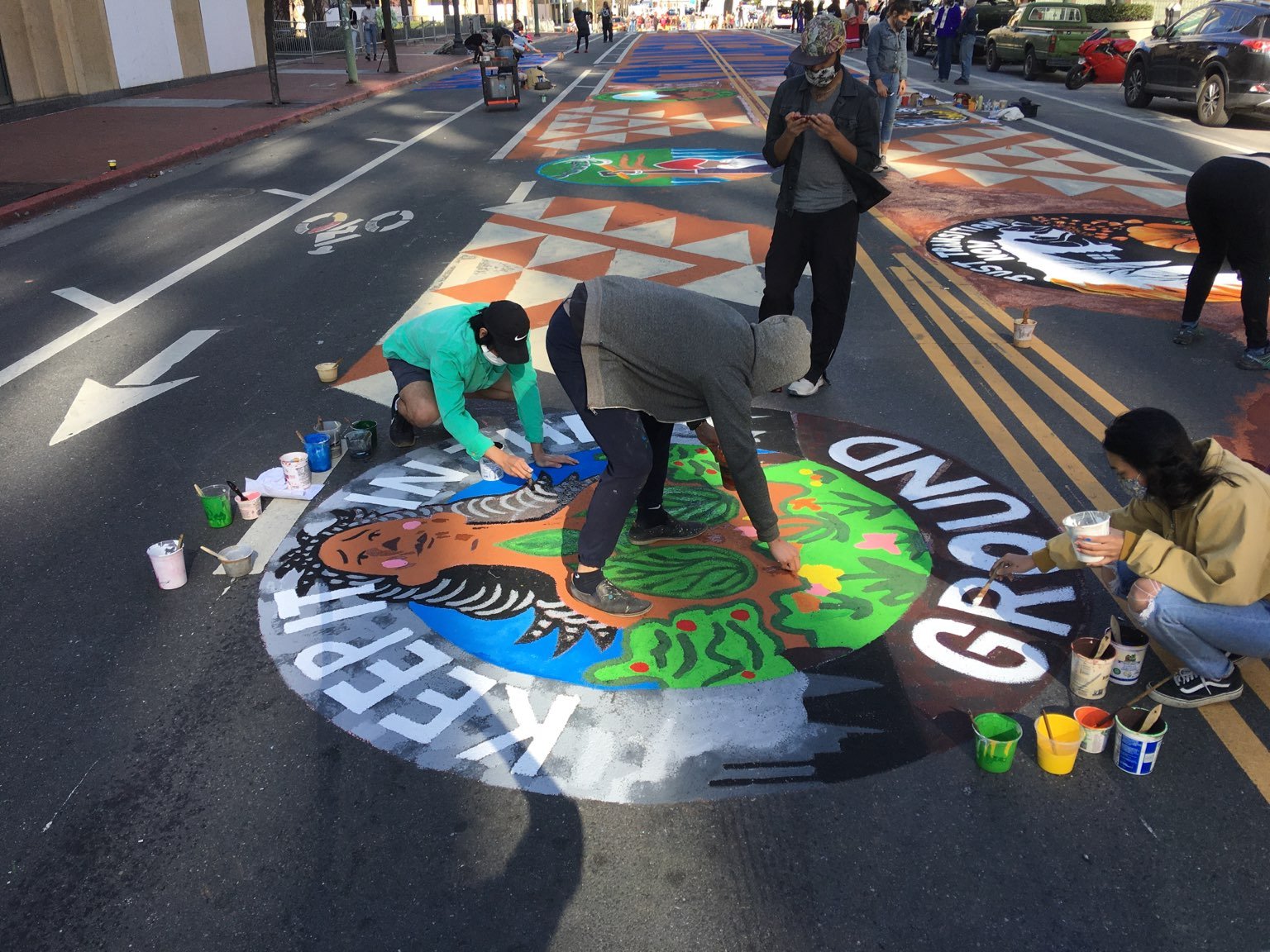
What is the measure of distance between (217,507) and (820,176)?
3.67 meters

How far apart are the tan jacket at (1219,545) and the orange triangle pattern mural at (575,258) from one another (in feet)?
14.0

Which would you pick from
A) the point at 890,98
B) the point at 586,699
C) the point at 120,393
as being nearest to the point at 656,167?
the point at 890,98

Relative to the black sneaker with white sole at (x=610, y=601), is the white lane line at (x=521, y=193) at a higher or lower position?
higher

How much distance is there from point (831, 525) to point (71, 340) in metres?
5.93

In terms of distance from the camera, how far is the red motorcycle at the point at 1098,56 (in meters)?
21.1

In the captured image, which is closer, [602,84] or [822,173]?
[822,173]

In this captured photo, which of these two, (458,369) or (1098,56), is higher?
(1098,56)

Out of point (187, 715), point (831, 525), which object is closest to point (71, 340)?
point (187, 715)

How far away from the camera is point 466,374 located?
4770mm

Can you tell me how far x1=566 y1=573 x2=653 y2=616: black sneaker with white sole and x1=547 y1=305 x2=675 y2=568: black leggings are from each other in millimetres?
A: 109

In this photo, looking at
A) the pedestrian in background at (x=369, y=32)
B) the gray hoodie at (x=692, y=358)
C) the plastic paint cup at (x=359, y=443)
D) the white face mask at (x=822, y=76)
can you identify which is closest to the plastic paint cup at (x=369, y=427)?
the plastic paint cup at (x=359, y=443)

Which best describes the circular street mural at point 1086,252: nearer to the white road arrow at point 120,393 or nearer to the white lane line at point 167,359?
the white lane line at point 167,359

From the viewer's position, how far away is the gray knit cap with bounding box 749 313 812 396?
3.32 m

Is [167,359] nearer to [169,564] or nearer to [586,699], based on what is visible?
[169,564]
